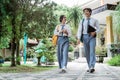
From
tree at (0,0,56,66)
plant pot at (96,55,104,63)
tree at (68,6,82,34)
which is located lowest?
plant pot at (96,55,104,63)

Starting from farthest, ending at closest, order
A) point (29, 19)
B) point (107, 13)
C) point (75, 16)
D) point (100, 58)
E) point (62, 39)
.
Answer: point (75, 16) < point (100, 58) < point (107, 13) < point (29, 19) < point (62, 39)

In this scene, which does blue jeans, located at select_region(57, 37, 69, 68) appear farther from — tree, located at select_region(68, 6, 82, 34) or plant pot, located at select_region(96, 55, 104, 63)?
tree, located at select_region(68, 6, 82, 34)

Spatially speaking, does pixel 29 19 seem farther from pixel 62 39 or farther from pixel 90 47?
pixel 90 47

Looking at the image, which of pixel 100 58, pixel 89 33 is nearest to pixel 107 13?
pixel 100 58

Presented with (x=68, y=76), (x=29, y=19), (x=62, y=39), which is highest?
(x=29, y=19)

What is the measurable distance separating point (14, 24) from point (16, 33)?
378mm

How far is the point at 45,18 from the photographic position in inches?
487

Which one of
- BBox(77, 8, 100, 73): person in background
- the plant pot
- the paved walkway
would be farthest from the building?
the paved walkway

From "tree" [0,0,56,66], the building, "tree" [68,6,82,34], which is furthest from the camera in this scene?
"tree" [68,6,82,34]

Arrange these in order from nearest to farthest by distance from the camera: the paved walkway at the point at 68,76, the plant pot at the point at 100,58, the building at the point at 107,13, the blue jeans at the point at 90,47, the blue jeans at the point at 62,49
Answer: the paved walkway at the point at 68,76
the blue jeans at the point at 90,47
the blue jeans at the point at 62,49
the building at the point at 107,13
the plant pot at the point at 100,58

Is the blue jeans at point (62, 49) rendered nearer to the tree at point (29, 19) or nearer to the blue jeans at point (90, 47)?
the blue jeans at point (90, 47)

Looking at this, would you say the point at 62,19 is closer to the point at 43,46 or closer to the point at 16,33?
the point at 16,33

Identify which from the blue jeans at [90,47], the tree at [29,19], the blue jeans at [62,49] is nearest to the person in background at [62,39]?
the blue jeans at [62,49]

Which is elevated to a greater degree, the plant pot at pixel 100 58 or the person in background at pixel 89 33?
the person in background at pixel 89 33
